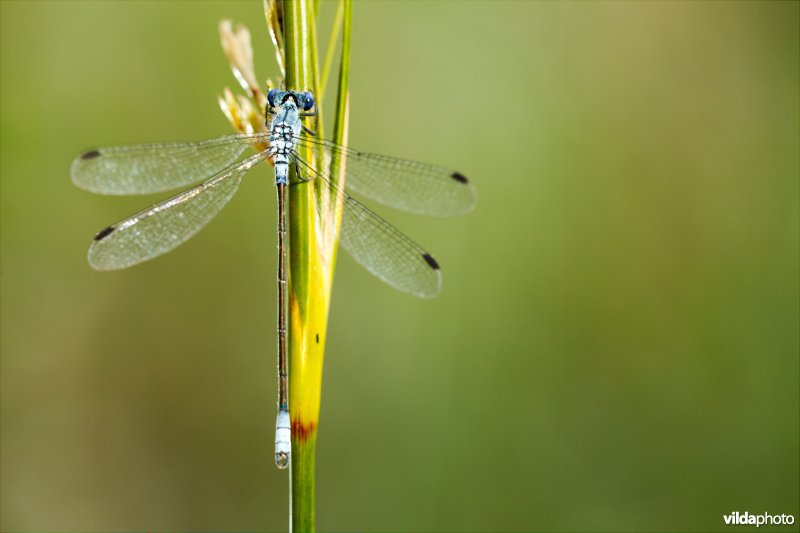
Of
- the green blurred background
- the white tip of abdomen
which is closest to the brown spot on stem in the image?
the white tip of abdomen

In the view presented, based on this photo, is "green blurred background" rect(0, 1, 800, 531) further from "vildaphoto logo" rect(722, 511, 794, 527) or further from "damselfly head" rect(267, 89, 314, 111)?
"damselfly head" rect(267, 89, 314, 111)

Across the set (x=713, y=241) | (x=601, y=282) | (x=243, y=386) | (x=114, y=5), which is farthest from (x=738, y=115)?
(x=114, y=5)

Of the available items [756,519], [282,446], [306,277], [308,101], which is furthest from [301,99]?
[756,519]

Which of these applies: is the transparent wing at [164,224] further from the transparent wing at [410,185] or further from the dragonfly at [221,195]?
the transparent wing at [410,185]

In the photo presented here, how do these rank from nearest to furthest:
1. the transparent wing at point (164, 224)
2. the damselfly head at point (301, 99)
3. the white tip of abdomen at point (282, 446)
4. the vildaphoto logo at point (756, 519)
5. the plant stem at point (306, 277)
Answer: the plant stem at point (306, 277)
the damselfly head at point (301, 99)
the white tip of abdomen at point (282, 446)
the transparent wing at point (164, 224)
the vildaphoto logo at point (756, 519)

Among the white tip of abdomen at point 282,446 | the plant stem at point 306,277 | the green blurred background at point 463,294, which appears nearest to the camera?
the plant stem at point 306,277

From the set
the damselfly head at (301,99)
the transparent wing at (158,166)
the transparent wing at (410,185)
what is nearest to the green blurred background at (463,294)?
the transparent wing at (158,166)
